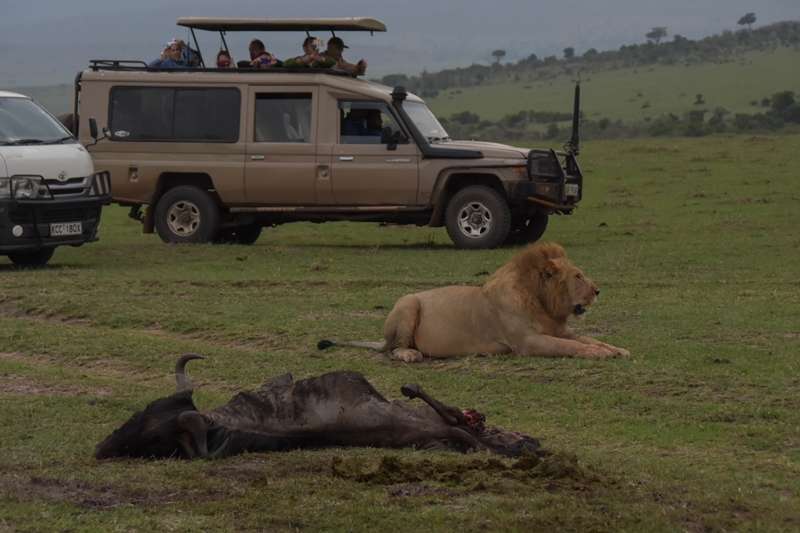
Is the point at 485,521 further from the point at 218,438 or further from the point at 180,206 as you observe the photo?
the point at 180,206

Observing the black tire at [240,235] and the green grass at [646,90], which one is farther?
the green grass at [646,90]

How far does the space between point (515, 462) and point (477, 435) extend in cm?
48

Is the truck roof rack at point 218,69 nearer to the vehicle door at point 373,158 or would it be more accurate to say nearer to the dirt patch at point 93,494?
the vehicle door at point 373,158

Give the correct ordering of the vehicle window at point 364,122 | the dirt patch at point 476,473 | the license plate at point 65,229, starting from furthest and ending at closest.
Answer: the vehicle window at point 364,122 < the license plate at point 65,229 < the dirt patch at point 476,473

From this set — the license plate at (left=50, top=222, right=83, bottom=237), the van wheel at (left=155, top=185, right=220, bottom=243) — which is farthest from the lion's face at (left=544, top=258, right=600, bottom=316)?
the van wheel at (left=155, top=185, right=220, bottom=243)

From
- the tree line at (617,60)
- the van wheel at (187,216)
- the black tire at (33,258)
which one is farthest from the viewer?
the tree line at (617,60)

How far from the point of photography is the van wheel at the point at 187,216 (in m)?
18.6

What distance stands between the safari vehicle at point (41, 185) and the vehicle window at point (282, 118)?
2305 mm

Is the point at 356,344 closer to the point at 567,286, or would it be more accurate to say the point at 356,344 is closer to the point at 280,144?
the point at 567,286

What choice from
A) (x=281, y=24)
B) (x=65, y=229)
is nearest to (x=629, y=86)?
(x=281, y=24)

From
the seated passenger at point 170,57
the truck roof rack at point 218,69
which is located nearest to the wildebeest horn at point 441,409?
the truck roof rack at point 218,69

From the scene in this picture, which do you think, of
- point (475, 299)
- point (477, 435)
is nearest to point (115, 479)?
point (477, 435)

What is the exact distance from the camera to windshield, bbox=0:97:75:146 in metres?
16.0

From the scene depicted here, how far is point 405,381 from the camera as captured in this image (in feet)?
31.4
